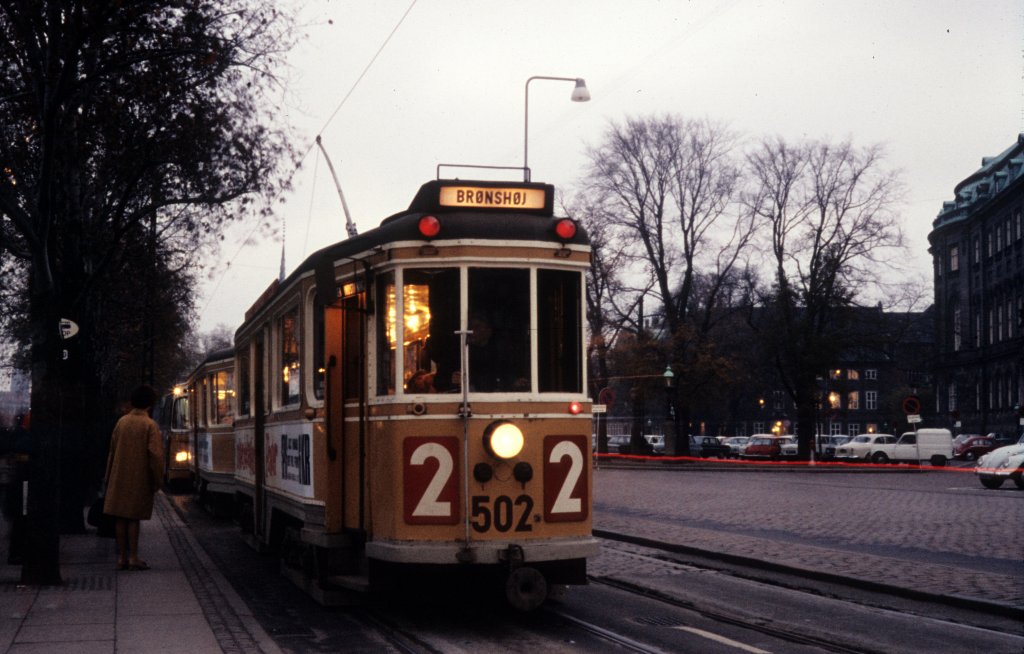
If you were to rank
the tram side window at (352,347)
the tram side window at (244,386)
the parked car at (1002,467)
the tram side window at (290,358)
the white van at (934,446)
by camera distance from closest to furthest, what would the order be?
the tram side window at (352,347) < the tram side window at (290,358) < the tram side window at (244,386) < the parked car at (1002,467) < the white van at (934,446)

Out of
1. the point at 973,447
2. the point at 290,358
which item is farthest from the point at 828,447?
the point at 290,358

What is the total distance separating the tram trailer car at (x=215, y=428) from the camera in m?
18.8

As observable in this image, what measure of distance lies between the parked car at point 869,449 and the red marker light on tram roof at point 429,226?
51.1 m

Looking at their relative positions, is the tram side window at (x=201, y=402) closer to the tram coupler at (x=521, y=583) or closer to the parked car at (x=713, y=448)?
the tram coupler at (x=521, y=583)

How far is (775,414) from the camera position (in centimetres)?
Result: 11500

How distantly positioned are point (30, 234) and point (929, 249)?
79875 millimetres

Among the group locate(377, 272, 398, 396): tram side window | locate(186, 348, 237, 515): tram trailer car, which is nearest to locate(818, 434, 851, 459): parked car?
locate(186, 348, 237, 515): tram trailer car

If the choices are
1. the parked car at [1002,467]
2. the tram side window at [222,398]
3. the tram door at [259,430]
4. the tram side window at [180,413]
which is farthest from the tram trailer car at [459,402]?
the parked car at [1002,467]

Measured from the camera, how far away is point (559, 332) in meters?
9.49

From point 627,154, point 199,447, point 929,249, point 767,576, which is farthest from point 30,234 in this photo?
point 929,249

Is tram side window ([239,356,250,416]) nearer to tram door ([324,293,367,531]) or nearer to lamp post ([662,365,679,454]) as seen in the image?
tram door ([324,293,367,531])

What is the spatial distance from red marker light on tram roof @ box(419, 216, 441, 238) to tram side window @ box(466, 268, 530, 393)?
399mm

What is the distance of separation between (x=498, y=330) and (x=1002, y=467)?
85.4ft

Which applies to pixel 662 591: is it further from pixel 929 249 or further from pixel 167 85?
pixel 929 249
